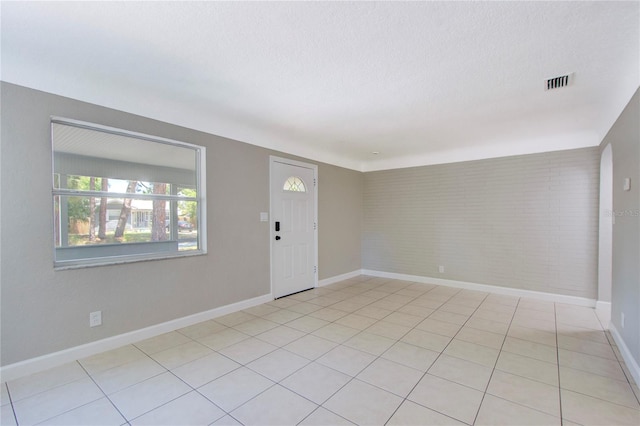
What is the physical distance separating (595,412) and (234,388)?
240cm

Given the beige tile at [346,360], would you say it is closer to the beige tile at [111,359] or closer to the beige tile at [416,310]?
the beige tile at [416,310]

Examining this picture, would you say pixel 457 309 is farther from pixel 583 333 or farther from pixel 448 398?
pixel 448 398

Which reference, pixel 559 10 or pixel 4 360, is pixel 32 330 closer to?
pixel 4 360

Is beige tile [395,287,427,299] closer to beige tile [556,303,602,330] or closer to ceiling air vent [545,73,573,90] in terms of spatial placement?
beige tile [556,303,602,330]

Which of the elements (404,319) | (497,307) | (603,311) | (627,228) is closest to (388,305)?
(404,319)

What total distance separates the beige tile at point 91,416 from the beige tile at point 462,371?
2.25 m

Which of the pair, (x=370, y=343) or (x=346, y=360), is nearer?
(x=346, y=360)

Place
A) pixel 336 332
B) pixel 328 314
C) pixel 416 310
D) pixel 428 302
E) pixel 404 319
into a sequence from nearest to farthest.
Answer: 1. pixel 336 332
2. pixel 404 319
3. pixel 328 314
4. pixel 416 310
5. pixel 428 302

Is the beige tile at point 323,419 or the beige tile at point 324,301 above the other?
the beige tile at point 323,419

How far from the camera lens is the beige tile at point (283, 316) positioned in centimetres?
353

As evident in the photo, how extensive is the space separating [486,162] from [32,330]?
5.95 m

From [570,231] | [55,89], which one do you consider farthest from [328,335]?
[570,231]

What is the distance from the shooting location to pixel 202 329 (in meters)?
3.24

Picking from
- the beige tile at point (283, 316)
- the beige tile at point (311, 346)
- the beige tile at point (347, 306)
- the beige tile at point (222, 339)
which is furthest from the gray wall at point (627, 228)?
the beige tile at point (222, 339)
